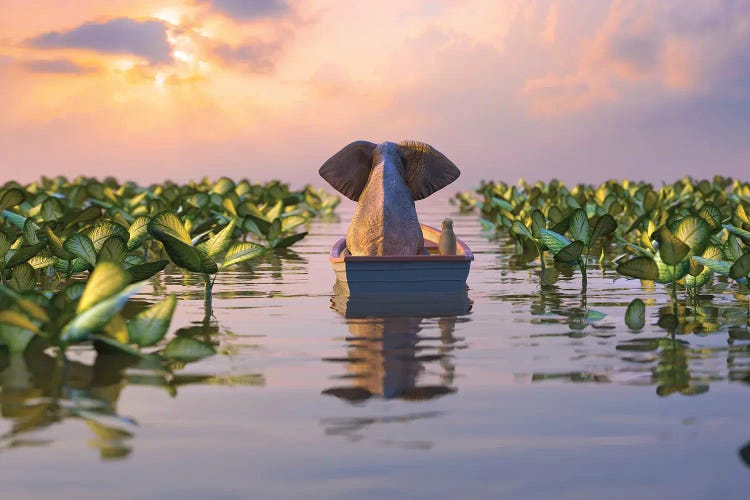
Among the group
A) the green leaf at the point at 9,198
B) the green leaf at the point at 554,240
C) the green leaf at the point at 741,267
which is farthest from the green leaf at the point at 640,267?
the green leaf at the point at 9,198

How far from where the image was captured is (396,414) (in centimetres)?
441

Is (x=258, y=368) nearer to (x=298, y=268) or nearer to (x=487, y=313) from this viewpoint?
(x=487, y=313)

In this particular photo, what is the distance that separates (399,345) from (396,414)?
1880 mm

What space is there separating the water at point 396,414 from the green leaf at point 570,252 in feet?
4.65

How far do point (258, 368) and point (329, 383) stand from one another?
2.03ft

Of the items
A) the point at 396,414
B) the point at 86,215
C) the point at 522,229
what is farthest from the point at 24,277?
the point at 522,229

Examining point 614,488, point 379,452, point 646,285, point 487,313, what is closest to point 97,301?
point 379,452

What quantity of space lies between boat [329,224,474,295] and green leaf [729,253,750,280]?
2.45 metres

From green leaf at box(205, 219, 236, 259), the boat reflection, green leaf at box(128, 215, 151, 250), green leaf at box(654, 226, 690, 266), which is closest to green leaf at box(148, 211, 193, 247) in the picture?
green leaf at box(205, 219, 236, 259)

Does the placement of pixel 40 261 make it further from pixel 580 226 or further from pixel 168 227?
pixel 580 226

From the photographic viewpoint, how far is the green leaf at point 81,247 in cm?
799

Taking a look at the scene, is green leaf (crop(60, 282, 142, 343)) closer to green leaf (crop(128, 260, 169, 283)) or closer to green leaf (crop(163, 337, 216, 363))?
green leaf (crop(163, 337, 216, 363))

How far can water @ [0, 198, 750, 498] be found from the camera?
11.6 feet

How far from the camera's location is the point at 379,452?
3820 millimetres
